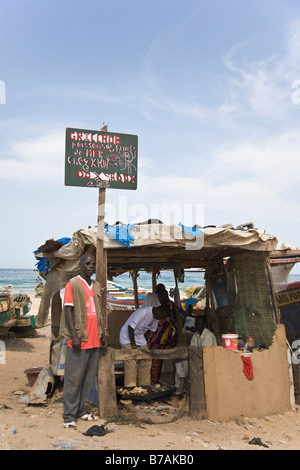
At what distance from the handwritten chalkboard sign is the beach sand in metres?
3.27

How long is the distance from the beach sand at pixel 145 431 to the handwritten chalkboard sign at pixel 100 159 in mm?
3271

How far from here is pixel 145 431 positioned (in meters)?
4.78

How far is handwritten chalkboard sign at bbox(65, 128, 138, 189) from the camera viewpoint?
566 cm

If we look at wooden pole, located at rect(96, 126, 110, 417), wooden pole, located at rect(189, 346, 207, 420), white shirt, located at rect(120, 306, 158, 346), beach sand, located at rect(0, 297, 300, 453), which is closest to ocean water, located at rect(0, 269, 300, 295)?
white shirt, located at rect(120, 306, 158, 346)

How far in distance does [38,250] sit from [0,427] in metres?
2.74

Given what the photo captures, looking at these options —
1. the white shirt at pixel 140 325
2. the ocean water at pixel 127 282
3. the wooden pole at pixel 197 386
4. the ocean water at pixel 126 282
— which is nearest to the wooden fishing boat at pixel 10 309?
the white shirt at pixel 140 325

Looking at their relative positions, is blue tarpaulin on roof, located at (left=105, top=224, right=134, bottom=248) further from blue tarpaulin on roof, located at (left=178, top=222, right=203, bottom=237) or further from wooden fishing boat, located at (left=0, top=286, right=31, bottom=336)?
wooden fishing boat, located at (left=0, top=286, right=31, bottom=336)

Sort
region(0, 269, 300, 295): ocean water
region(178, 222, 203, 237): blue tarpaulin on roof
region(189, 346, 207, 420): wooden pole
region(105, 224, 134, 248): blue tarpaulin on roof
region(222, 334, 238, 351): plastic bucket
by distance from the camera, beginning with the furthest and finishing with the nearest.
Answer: region(0, 269, 300, 295): ocean water < region(222, 334, 238, 351): plastic bucket < region(178, 222, 203, 237): blue tarpaulin on roof < region(105, 224, 134, 248): blue tarpaulin on roof < region(189, 346, 207, 420): wooden pole

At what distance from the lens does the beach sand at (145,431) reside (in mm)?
4293

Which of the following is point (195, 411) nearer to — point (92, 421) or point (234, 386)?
point (234, 386)

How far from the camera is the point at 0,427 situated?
4801 millimetres

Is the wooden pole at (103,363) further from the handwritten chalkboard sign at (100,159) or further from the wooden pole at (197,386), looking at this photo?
the wooden pole at (197,386)
